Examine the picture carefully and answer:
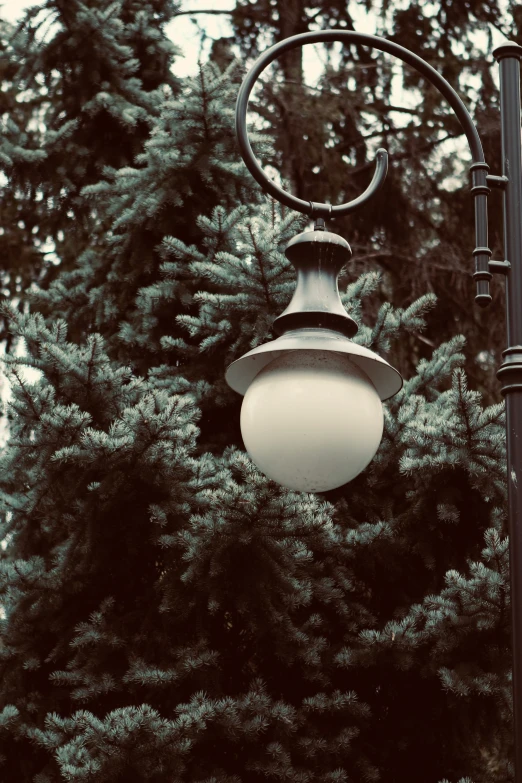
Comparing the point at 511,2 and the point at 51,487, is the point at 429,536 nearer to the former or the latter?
the point at 51,487

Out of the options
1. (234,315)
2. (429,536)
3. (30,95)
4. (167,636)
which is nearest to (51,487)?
(167,636)

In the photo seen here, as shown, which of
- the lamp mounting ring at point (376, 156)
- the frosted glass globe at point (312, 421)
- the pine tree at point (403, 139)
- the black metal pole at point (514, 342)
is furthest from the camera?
the pine tree at point (403, 139)

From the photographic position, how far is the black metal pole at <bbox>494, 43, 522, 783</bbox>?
2924 millimetres

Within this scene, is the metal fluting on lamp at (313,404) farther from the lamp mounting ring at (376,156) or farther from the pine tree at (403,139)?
the pine tree at (403,139)

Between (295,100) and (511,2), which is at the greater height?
(511,2)

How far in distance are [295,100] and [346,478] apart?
634 cm

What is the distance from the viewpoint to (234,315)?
5043 mm

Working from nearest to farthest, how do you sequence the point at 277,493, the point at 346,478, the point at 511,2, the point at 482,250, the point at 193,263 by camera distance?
the point at 346,478 → the point at 482,250 → the point at 277,493 → the point at 193,263 → the point at 511,2

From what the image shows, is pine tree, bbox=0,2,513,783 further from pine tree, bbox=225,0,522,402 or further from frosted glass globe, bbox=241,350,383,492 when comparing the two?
pine tree, bbox=225,0,522,402

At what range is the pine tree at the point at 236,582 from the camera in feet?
13.2

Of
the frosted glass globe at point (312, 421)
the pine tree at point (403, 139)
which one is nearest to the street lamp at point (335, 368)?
the frosted glass globe at point (312, 421)

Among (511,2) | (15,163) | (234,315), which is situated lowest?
(234,315)

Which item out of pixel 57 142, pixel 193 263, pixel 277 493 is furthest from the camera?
pixel 57 142

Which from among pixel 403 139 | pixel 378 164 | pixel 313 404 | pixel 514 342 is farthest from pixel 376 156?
pixel 403 139
